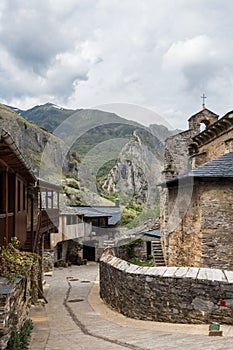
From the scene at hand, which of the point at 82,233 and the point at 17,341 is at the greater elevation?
the point at 17,341

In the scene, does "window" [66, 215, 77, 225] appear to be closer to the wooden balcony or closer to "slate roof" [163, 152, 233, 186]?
the wooden balcony

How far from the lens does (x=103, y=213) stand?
113 ft

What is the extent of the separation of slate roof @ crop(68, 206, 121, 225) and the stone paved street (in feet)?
64.5

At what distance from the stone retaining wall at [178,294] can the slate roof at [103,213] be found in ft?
73.6

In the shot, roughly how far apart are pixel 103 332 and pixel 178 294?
1.75 meters

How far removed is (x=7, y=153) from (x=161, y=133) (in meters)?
27.2

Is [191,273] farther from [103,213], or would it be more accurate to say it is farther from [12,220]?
[103,213]

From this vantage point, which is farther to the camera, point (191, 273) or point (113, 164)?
point (113, 164)

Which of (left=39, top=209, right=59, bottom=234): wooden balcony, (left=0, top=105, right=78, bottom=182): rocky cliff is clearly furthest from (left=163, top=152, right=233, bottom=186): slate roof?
(left=0, top=105, right=78, bottom=182): rocky cliff

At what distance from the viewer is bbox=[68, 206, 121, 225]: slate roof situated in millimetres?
32650

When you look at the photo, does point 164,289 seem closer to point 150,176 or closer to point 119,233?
point 119,233

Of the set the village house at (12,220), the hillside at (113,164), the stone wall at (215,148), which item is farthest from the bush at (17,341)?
the hillside at (113,164)

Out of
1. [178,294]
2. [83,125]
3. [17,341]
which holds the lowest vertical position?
[17,341]

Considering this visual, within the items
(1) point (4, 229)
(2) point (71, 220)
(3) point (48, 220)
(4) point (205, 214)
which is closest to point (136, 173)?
(2) point (71, 220)
